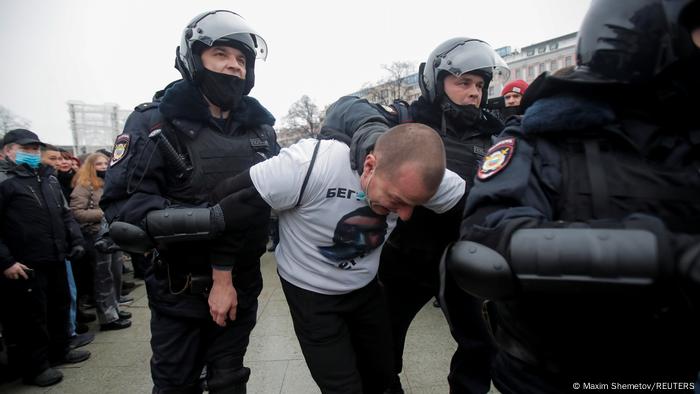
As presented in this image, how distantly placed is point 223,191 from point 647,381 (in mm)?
1597

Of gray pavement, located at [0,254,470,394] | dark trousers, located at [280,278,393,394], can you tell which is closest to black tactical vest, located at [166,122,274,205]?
dark trousers, located at [280,278,393,394]

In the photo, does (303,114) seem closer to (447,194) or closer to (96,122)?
(96,122)

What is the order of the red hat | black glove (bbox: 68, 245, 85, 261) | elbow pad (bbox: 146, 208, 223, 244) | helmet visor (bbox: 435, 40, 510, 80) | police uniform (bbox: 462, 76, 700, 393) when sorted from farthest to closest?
the red hat
black glove (bbox: 68, 245, 85, 261)
helmet visor (bbox: 435, 40, 510, 80)
elbow pad (bbox: 146, 208, 223, 244)
police uniform (bbox: 462, 76, 700, 393)

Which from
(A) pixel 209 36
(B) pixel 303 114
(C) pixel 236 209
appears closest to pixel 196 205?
(C) pixel 236 209

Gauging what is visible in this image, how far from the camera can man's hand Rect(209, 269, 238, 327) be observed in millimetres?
1657

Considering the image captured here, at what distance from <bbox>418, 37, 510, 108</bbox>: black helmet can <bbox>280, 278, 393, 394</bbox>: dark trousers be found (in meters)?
1.25

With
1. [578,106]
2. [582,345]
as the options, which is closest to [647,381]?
[582,345]

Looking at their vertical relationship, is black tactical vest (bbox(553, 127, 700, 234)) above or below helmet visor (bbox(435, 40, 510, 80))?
below

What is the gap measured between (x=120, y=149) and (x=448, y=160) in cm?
165

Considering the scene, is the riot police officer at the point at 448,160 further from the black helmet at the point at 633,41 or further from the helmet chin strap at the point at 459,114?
the black helmet at the point at 633,41

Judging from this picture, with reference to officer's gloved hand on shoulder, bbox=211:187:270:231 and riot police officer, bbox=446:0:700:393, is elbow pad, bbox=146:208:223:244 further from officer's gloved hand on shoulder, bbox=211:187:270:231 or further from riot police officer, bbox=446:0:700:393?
riot police officer, bbox=446:0:700:393

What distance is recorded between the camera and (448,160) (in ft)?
6.56

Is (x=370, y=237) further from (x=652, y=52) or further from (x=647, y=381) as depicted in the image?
(x=652, y=52)

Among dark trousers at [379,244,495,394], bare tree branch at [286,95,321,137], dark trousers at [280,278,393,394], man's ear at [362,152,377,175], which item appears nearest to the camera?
man's ear at [362,152,377,175]
